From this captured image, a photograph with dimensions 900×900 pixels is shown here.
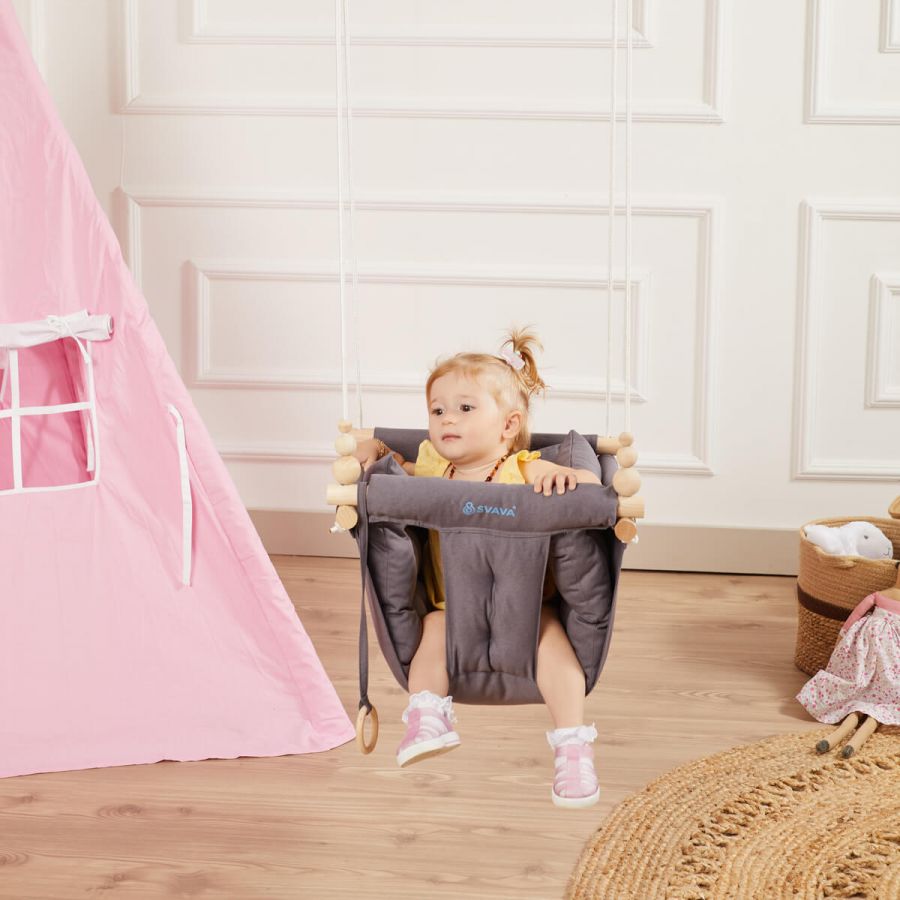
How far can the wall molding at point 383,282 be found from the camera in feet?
9.36

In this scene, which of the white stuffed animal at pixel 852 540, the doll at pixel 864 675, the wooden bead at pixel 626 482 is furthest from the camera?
the white stuffed animal at pixel 852 540

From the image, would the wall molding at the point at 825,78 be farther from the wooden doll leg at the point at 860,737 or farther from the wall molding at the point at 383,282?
the wooden doll leg at the point at 860,737

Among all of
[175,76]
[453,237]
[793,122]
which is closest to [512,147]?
[453,237]

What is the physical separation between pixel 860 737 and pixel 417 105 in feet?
5.61

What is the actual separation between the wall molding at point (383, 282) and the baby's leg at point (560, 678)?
1.39 metres

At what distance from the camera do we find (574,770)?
1.45m

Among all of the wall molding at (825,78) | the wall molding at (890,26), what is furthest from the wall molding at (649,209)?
the wall molding at (890,26)

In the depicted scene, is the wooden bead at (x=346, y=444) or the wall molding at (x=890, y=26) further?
the wall molding at (x=890, y=26)

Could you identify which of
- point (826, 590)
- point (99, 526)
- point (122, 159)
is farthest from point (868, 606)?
point (122, 159)

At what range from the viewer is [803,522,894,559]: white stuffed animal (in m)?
2.31

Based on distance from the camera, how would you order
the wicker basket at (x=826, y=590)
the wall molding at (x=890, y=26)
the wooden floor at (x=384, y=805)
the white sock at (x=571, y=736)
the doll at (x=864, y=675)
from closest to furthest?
the white sock at (x=571, y=736), the wooden floor at (x=384, y=805), the doll at (x=864, y=675), the wicker basket at (x=826, y=590), the wall molding at (x=890, y=26)

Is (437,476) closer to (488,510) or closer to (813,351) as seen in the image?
(488,510)

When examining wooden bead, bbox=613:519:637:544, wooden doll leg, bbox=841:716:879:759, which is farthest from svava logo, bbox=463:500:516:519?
wooden doll leg, bbox=841:716:879:759

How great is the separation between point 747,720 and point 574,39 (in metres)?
1.59
